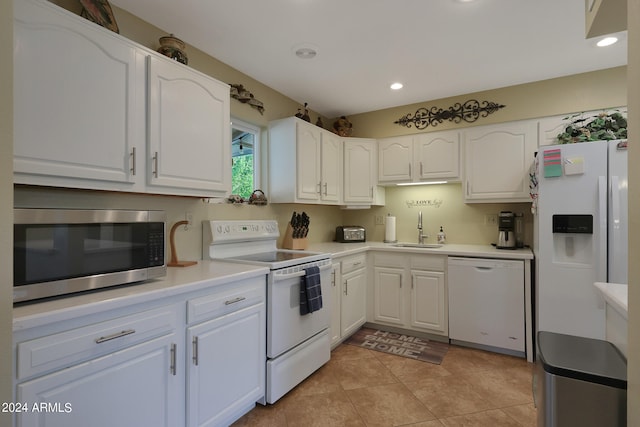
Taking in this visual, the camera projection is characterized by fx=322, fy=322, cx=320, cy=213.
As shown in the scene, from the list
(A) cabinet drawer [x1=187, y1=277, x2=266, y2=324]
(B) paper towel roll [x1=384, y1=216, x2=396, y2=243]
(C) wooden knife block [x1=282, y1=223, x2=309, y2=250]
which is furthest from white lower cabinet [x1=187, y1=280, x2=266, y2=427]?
(B) paper towel roll [x1=384, y1=216, x2=396, y2=243]

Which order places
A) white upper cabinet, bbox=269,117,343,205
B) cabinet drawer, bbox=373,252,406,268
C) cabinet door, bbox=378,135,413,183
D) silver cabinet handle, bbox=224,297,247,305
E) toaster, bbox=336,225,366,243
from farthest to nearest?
toaster, bbox=336,225,366,243
cabinet door, bbox=378,135,413,183
cabinet drawer, bbox=373,252,406,268
white upper cabinet, bbox=269,117,343,205
silver cabinet handle, bbox=224,297,247,305

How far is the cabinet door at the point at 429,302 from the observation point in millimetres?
3072

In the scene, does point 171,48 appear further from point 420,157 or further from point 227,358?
point 420,157

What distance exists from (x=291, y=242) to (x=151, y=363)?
1.77 m

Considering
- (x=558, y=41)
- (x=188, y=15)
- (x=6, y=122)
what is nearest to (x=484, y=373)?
(x=558, y=41)

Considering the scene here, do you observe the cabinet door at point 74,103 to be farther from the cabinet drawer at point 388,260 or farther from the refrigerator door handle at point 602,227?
the refrigerator door handle at point 602,227

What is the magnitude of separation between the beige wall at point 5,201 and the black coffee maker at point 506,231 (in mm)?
3422

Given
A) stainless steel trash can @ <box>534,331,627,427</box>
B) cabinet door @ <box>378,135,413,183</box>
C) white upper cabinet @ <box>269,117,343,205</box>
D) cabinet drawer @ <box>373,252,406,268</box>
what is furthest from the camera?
cabinet door @ <box>378,135,413,183</box>

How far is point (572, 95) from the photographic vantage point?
2.95 metres

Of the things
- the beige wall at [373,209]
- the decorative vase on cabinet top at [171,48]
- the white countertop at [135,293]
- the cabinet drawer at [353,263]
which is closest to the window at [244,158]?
the beige wall at [373,209]

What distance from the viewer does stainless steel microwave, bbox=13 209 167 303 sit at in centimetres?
114

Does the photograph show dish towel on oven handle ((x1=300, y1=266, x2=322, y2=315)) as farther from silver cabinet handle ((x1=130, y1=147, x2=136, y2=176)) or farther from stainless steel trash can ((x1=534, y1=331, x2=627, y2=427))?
stainless steel trash can ((x1=534, y1=331, x2=627, y2=427))

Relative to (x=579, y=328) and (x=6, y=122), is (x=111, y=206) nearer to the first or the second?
(x=6, y=122)

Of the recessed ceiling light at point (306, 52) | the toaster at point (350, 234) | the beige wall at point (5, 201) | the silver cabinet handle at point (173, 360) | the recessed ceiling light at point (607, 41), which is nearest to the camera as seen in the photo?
the beige wall at point (5, 201)
